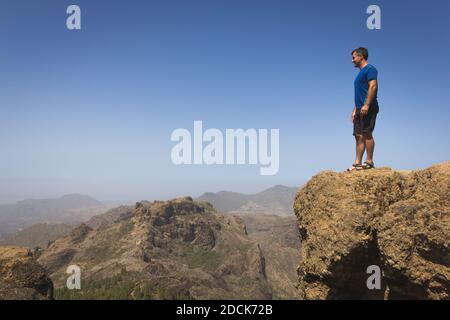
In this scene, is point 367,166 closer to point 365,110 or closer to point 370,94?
point 365,110

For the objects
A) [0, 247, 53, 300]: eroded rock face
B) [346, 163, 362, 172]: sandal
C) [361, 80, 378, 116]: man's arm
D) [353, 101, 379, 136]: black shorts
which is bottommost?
[0, 247, 53, 300]: eroded rock face

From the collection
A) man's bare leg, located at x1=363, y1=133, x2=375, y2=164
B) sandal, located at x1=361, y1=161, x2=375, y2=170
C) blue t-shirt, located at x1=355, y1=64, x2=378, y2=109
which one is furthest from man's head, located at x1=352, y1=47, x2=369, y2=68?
sandal, located at x1=361, y1=161, x2=375, y2=170

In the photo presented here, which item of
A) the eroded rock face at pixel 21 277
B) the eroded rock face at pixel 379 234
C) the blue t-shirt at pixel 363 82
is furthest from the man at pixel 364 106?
the eroded rock face at pixel 21 277

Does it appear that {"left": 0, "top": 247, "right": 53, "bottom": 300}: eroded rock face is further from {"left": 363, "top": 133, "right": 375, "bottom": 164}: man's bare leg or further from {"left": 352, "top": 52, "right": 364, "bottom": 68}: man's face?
{"left": 352, "top": 52, "right": 364, "bottom": 68}: man's face

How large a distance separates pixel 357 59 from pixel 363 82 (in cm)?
93

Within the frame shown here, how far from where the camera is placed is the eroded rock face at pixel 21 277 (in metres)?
17.3

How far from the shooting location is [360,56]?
1288 centimetres

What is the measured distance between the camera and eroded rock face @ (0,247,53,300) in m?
17.3

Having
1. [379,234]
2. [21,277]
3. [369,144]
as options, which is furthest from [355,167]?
[21,277]

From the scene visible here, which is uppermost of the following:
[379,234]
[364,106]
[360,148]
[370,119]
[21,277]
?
[364,106]

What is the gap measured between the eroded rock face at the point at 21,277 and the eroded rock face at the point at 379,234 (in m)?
13.9
